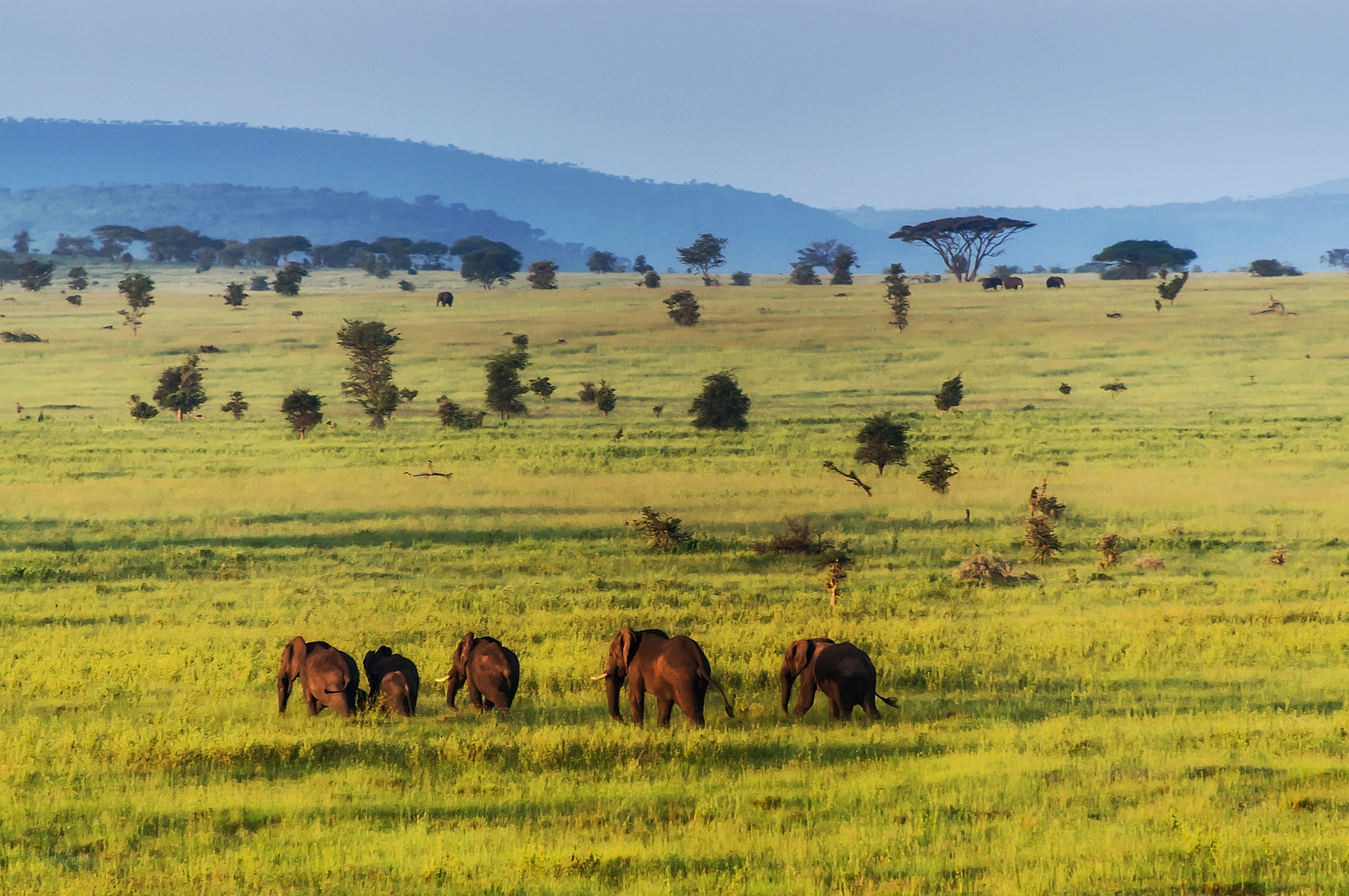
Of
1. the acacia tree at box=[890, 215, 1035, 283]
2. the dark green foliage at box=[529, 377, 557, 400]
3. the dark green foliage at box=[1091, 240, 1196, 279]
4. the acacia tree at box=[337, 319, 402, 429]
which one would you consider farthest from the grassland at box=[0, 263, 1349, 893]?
the dark green foliage at box=[1091, 240, 1196, 279]

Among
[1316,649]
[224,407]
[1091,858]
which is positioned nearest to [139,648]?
[1091,858]

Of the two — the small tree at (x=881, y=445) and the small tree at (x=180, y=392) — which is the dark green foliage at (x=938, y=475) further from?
the small tree at (x=180, y=392)

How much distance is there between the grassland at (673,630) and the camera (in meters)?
8.80

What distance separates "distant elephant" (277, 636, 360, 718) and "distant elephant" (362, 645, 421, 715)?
26 centimetres

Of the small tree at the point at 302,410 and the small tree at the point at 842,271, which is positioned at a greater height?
the small tree at the point at 842,271

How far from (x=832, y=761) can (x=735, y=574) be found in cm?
1358

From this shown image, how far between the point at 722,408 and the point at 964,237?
8819 centimetres

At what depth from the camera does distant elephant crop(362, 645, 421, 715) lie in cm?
1330

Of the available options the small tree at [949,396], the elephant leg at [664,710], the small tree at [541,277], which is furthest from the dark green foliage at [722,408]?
the small tree at [541,277]

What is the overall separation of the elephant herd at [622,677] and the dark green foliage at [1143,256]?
130 m

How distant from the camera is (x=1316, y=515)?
32.3m

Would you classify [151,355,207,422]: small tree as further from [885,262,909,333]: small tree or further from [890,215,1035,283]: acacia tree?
[890,215,1035,283]: acacia tree

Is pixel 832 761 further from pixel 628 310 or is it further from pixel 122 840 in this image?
pixel 628 310

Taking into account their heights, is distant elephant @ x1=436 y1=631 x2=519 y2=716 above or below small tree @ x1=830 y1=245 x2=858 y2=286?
below
